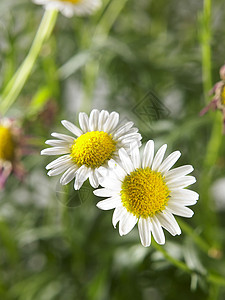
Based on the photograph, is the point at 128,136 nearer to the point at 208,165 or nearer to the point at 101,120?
the point at 101,120

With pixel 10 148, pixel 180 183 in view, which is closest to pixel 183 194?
pixel 180 183

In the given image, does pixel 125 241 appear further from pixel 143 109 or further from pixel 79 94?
pixel 79 94

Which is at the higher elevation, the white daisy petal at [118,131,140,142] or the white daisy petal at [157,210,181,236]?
the white daisy petal at [118,131,140,142]

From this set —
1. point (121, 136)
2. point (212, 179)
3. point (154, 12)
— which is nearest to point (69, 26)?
point (154, 12)

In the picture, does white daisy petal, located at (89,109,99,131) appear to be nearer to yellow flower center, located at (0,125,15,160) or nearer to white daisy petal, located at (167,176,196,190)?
white daisy petal, located at (167,176,196,190)

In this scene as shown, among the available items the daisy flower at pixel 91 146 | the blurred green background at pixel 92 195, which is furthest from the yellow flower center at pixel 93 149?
the blurred green background at pixel 92 195

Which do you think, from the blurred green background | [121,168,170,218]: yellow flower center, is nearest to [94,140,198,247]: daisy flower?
[121,168,170,218]: yellow flower center
